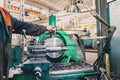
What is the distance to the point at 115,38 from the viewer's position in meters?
1.70

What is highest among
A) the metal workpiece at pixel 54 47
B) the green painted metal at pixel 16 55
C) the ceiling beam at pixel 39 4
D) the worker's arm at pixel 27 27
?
the ceiling beam at pixel 39 4

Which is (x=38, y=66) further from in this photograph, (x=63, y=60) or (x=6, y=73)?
(x=63, y=60)

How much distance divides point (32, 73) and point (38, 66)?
0.07m

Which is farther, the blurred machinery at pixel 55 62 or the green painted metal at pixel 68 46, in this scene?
the green painted metal at pixel 68 46

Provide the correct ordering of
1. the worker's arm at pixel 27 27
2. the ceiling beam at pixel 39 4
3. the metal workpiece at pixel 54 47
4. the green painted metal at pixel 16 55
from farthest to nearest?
the ceiling beam at pixel 39 4 < the green painted metal at pixel 16 55 < the metal workpiece at pixel 54 47 < the worker's arm at pixel 27 27

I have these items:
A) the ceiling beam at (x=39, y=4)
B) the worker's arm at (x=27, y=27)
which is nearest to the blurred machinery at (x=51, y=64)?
the worker's arm at (x=27, y=27)

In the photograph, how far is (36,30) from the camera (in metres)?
1.46

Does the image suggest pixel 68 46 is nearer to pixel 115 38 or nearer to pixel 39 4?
pixel 115 38

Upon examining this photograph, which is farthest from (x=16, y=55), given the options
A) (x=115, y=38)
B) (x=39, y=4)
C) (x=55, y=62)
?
(x=39, y=4)

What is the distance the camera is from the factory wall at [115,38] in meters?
1.66

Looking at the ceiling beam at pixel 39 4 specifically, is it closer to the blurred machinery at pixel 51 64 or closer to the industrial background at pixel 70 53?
the industrial background at pixel 70 53

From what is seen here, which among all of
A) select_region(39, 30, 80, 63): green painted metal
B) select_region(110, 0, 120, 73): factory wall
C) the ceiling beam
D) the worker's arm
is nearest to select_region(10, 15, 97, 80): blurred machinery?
select_region(39, 30, 80, 63): green painted metal

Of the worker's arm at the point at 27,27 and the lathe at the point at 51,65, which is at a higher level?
the worker's arm at the point at 27,27

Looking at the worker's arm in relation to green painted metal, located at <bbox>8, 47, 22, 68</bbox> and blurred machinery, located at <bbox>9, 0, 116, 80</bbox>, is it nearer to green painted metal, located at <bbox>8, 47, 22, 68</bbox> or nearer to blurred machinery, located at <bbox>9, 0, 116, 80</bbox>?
blurred machinery, located at <bbox>9, 0, 116, 80</bbox>
